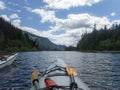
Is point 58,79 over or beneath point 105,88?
over

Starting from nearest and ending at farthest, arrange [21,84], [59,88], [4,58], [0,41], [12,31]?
[59,88] < [21,84] < [4,58] < [0,41] < [12,31]

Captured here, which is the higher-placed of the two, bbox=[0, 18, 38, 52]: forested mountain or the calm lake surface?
bbox=[0, 18, 38, 52]: forested mountain

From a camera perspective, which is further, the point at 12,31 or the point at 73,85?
the point at 12,31

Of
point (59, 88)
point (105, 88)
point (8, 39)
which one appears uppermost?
point (8, 39)

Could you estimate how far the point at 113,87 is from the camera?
67.3 feet

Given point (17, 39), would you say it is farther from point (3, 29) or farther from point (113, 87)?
point (113, 87)

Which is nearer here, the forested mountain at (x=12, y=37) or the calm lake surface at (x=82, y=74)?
the calm lake surface at (x=82, y=74)

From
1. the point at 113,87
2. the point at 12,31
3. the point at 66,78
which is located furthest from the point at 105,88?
the point at 12,31

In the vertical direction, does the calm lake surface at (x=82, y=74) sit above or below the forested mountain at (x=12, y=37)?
below

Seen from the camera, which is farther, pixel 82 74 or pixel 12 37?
pixel 12 37

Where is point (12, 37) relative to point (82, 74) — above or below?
above

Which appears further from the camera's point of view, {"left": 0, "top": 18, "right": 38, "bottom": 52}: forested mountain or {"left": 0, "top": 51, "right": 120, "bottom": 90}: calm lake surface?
{"left": 0, "top": 18, "right": 38, "bottom": 52}: forested mountain

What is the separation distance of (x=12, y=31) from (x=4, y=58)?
14932cm

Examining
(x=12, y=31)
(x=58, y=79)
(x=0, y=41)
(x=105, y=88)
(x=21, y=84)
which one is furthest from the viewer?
(x=12, y=31)
